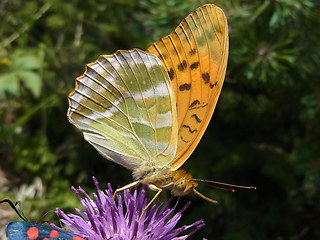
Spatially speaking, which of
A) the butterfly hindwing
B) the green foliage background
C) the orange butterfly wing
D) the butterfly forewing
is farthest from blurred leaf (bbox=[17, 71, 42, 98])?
the butterfly hindwing

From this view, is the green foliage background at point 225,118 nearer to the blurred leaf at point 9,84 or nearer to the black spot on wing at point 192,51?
the blurred leaf at point 9,84

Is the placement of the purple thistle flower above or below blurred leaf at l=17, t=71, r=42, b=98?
below

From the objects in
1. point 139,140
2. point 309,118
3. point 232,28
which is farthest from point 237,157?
point 139,140

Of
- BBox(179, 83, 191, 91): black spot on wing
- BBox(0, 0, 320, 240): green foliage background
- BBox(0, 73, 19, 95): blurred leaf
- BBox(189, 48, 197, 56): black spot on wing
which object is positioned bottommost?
BBox(0, 0, 320, 240): green foliage background

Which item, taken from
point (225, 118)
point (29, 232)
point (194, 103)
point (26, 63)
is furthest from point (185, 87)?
point (26, 63)

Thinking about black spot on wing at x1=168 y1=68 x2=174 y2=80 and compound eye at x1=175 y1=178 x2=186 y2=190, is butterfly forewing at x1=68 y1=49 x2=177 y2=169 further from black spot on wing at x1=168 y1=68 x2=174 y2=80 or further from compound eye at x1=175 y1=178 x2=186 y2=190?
compound eye at x1=175 y1=178 x2=186 y2=190

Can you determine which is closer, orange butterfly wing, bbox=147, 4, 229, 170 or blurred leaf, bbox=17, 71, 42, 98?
orange butterfly wing, bbox=147, 4, 229, 170

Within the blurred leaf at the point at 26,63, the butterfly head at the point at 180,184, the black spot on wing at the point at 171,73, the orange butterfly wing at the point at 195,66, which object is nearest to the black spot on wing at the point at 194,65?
the orange butterfly wing at the point at 195,66

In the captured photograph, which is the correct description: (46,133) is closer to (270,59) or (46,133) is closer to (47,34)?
(47,34)
